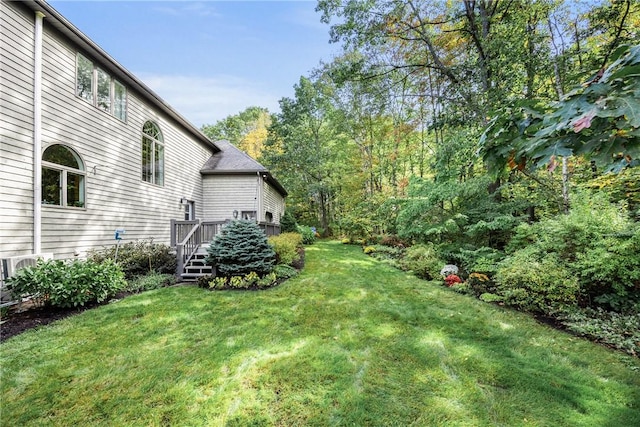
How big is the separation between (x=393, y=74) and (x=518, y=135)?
36.8 ft

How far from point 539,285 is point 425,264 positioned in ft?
9.93

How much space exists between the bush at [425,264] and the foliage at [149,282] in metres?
6.70

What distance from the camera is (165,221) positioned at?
952 centimetres

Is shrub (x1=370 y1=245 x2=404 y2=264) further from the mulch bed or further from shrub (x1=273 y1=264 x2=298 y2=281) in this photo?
the mulch bed

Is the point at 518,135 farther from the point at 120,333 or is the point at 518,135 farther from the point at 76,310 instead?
the point at 76,310

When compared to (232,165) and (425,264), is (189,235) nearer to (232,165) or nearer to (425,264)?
(232,165)

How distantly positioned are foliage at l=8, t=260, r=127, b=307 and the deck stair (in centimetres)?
196

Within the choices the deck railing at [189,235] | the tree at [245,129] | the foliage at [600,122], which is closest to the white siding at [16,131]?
the deck railing at [189,235]

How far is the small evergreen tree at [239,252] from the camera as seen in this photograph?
254 inches

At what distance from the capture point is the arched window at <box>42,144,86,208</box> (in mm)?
5527

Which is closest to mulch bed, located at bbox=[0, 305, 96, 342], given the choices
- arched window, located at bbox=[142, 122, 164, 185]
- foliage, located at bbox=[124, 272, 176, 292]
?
foliage, located at bbox=[124, 272, 176, 292]

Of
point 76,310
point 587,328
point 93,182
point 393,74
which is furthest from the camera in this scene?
point 393,74

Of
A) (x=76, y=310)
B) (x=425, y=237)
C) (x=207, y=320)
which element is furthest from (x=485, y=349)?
(x=425, y=237)

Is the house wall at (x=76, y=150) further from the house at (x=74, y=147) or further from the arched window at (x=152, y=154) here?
the arched window at (x=152, y=154)
